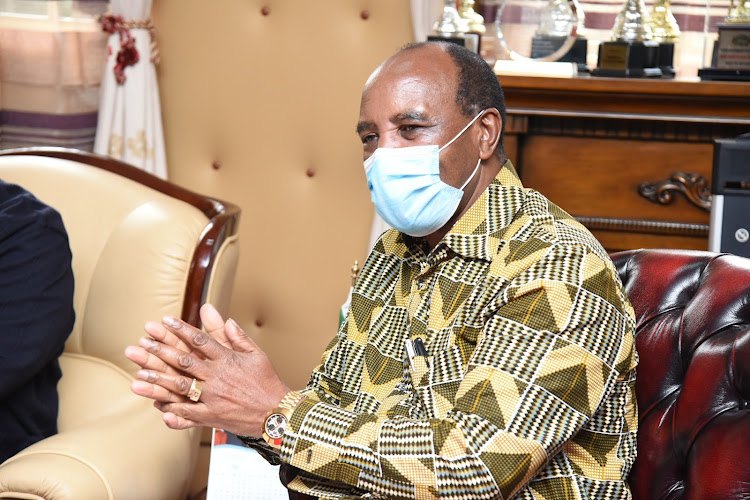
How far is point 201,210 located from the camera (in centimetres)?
215

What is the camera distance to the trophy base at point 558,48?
2.28 m

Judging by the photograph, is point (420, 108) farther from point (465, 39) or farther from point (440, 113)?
point (465, 39)

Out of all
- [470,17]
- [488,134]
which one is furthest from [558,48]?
[488,134]

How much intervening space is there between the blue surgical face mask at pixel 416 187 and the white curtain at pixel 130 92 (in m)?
1.80

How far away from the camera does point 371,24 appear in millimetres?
2859

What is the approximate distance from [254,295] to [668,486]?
2155 mm

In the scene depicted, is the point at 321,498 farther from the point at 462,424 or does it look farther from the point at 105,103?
the point at 105,103

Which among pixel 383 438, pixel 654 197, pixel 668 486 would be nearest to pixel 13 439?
pixel 383 438

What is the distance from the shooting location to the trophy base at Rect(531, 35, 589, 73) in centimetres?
228

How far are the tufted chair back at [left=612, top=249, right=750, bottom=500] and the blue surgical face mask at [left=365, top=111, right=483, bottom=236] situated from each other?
316 millimetres

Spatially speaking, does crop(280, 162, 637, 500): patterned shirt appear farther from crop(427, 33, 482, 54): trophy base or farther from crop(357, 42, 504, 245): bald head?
crop(427, 33, 482, 54): trophy base

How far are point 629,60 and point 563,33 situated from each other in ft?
0.92

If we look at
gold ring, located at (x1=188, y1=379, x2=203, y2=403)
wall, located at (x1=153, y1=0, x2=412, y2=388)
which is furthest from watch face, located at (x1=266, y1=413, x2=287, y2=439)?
wall, located at (x1=153, y1=0, x2=412, y2=388)

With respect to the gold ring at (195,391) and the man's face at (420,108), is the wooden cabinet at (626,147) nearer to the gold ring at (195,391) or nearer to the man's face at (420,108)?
the man's face at (420,108)
